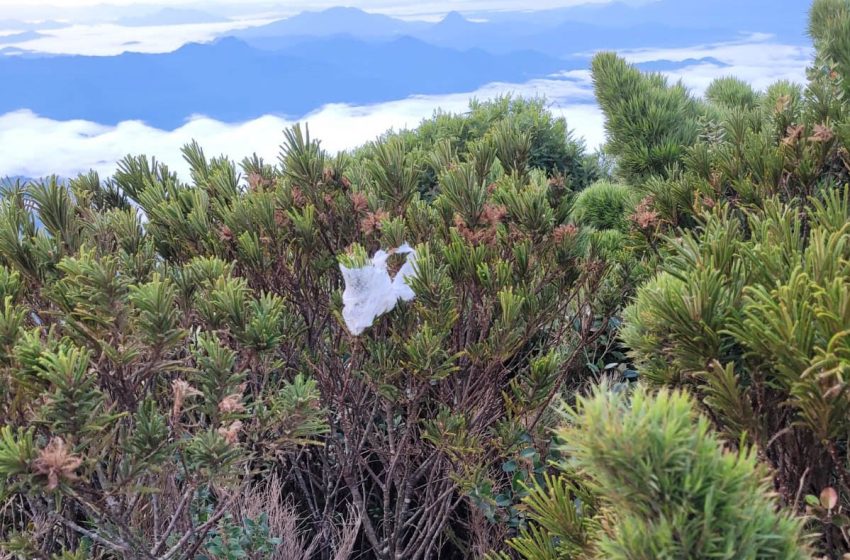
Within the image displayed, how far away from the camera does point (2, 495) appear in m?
1.29

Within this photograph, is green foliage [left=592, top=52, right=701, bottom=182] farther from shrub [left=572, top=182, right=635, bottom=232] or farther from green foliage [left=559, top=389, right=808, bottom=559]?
green foliage [left=559, top=389, right=808, bottom=559]

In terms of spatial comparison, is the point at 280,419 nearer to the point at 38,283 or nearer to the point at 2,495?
the point at 2,495

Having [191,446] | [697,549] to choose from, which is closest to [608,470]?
[697,549]

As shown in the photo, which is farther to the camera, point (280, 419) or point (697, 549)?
point (280, 419)

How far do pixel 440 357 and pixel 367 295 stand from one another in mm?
278

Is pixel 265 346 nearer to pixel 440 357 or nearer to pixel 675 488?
pixel 440 357

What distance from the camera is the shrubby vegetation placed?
3.56 feet

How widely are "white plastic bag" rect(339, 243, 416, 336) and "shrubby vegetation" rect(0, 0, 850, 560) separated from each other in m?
0.05

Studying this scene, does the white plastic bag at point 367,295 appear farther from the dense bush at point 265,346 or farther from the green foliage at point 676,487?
the green foliage at point 676,487

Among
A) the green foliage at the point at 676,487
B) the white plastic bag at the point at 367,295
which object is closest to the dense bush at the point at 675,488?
the green foliage at the point at 676,487

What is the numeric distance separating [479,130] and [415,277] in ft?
20.3

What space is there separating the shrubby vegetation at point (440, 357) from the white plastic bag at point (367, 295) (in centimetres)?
5

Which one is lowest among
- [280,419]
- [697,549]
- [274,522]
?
[274,522]

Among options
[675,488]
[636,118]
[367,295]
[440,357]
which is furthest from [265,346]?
[636,118]
